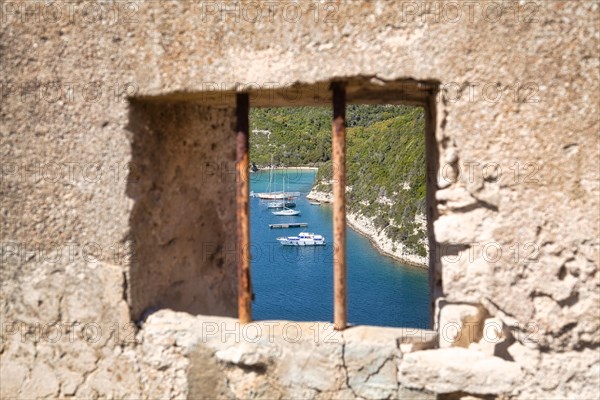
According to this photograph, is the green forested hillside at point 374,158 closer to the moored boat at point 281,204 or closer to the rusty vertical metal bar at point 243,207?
the moored boat at point 281,204

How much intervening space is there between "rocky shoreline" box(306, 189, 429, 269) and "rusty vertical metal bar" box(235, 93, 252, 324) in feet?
72.1

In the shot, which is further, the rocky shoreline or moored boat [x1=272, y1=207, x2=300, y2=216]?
moored boat [x1=272, y1=207, x2=300, y2=216]

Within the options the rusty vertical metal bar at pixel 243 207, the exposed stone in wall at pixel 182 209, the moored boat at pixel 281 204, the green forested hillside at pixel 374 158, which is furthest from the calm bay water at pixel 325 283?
the rusty vertical metal bar at pixel 243 207

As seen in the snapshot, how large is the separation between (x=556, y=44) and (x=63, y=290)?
97.5 inches

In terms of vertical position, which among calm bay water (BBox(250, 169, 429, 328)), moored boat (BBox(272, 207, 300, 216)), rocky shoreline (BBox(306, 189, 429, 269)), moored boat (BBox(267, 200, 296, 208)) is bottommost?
calm bay water (BBox(250, 169, 429, 328))

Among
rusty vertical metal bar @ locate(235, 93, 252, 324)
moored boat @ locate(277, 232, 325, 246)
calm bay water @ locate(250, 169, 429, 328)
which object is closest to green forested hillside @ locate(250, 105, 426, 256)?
calm bay water @ locate(250, 169, 429, 328)

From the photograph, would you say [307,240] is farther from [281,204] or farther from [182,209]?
[182,209]

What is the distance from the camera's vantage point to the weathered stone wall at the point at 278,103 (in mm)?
2254

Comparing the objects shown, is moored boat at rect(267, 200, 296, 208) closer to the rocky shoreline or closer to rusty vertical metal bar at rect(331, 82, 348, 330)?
the rocky shoreline

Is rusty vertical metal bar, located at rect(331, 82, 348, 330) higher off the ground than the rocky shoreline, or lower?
higher

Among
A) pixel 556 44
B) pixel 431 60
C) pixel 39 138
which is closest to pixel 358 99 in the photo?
pixel 431 60

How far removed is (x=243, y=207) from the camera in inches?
102

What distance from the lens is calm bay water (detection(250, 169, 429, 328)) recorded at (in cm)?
2000

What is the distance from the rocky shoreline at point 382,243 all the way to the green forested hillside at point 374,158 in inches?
13.2
